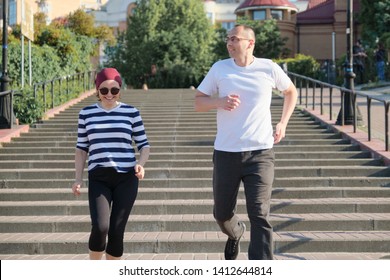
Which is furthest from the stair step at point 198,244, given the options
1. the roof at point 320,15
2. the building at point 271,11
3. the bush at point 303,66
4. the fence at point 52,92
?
the roof at point 320,15

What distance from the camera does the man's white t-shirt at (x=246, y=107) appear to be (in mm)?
4867

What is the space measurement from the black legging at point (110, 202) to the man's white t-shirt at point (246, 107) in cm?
76

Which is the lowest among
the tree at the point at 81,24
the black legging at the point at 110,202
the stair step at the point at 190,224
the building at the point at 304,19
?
the stair step at the point at 190,224

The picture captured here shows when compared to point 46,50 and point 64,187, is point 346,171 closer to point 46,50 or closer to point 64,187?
point 64,187

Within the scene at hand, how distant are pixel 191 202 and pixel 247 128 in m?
3.76

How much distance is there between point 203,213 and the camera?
8281 millimetres

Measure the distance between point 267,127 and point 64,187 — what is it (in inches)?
210

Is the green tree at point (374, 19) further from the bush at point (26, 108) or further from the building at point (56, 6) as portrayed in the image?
the bush at point (26, 108)

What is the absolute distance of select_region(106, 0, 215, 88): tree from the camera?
119 feet

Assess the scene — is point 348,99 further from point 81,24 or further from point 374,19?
point 374,19

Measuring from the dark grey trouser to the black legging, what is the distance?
26.2 inches

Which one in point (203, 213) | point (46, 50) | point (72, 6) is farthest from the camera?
point (72, 6)

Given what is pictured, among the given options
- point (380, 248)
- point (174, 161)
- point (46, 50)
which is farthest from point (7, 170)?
point (46, 50)

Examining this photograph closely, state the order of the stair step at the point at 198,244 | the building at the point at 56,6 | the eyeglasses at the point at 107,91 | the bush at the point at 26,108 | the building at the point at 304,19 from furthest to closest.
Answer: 1. the building at the point at 304,19
2. the building at the point at 56,6
3. the bush at the point at 26,108
4. the stair step at the point at 198,244
5. the eyeglasses at the point at 107,91
